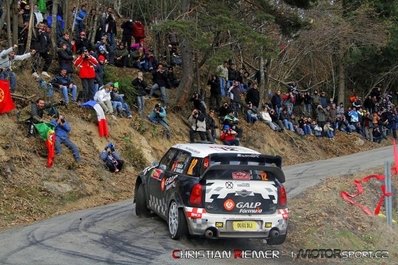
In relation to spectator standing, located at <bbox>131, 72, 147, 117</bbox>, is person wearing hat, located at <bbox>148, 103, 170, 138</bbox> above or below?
below

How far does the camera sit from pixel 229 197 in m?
9.38

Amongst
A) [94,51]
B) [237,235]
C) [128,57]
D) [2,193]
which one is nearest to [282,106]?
[128,57]

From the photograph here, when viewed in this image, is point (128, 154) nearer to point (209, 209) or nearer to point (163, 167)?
point (163, 167)

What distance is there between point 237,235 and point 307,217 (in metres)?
2.98

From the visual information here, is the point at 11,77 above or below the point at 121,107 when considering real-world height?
above

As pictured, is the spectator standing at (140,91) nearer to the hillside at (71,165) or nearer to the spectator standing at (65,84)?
the hillside at (71,165)

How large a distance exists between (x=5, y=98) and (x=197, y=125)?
8.60m

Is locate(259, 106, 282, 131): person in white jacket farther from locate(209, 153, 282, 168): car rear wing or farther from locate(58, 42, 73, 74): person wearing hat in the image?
locate(209, 153, 282, 168): car rear wing

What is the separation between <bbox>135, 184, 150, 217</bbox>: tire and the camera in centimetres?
1206

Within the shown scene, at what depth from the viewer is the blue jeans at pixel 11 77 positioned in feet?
54.3

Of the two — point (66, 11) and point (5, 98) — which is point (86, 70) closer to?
point (5, 98)

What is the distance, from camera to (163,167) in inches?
440

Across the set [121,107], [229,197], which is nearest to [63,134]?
[121,107]

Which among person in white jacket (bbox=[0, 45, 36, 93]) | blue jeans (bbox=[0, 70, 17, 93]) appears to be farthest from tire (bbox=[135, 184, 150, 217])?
blue jeans (bbox=[0, 70, 17, 93])
